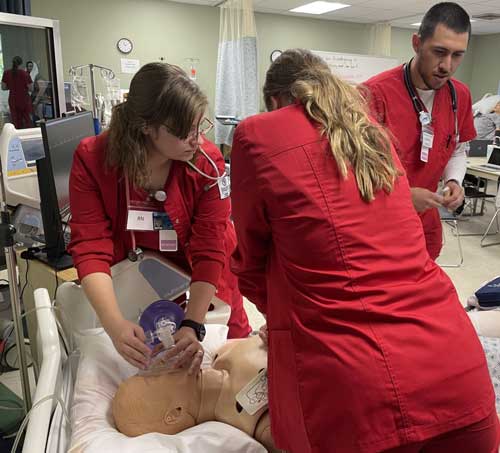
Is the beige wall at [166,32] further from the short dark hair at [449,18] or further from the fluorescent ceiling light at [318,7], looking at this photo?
the short dark hair at [449,18]

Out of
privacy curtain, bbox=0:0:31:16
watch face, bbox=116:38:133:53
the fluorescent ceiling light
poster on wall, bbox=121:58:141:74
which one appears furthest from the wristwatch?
the fluorescent ceiling light

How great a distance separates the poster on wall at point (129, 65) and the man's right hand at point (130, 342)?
5.66 meters

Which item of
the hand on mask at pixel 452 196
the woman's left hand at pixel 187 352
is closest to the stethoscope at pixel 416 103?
the hand on mask at pixel 452 196

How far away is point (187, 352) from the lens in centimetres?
127

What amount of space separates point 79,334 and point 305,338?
878 mm

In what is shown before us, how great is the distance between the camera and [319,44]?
7.98 m

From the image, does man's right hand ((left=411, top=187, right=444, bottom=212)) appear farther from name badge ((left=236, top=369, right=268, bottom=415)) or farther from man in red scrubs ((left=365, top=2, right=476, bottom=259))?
name badge ((left=236, top=369, right=268, bottom=415))

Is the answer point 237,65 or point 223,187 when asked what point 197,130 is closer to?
point 223,187

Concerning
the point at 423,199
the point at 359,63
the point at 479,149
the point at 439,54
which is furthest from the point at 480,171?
the point at 423,199

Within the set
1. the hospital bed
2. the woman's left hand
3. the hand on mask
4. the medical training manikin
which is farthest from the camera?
the hand on mask

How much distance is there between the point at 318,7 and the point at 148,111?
6476 millimetres

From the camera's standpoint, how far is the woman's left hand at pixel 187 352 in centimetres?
126

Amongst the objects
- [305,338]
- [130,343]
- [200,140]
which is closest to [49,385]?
[130,343]

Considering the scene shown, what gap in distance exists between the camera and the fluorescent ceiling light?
21.8 feet
